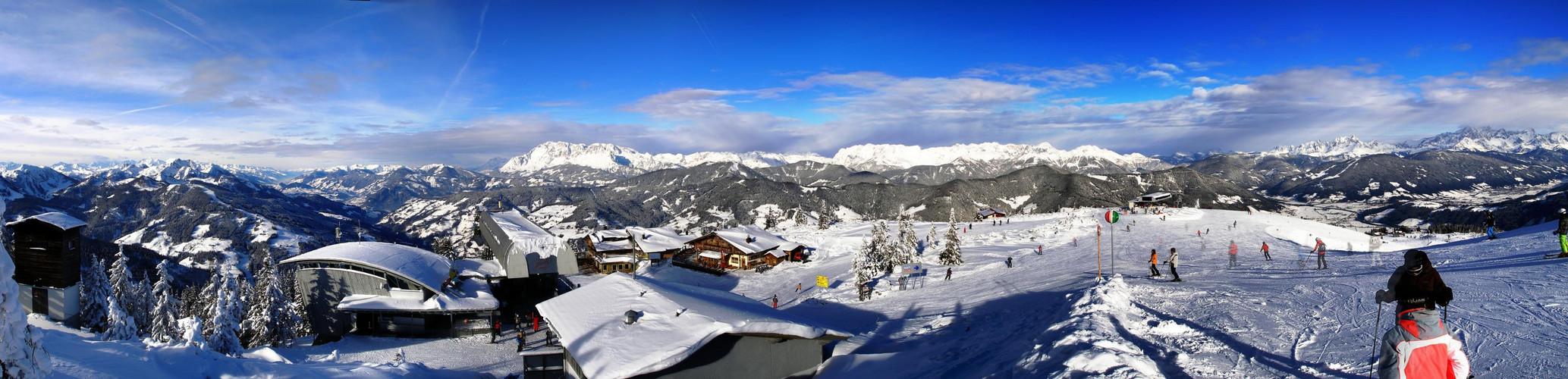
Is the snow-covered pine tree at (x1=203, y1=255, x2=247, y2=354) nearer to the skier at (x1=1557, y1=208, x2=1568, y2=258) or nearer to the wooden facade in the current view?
the wooden facade

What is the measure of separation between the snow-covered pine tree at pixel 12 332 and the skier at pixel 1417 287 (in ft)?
43.3

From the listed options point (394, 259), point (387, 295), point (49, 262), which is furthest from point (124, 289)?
point (49, 262)

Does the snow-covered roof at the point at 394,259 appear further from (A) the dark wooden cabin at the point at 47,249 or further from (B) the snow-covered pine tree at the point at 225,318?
(A) the dark wooden cabin at the point at 47,249

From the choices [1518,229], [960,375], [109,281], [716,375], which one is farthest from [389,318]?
[1518,229]

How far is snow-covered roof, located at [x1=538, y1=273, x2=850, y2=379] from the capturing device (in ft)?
47.5

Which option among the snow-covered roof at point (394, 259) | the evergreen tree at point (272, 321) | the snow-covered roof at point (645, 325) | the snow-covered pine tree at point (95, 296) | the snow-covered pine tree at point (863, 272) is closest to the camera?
the snow-covered roof at point (645, 325)

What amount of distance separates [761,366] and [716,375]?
125cm

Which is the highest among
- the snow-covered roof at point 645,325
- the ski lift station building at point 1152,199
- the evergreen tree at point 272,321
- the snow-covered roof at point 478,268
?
the ski lift station building at point 1152,199

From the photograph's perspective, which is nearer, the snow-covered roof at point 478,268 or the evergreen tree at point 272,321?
the evergreen tree at point 272,321

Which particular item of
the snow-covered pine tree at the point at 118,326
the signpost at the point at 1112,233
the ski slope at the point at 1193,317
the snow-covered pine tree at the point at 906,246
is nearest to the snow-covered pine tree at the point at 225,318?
the snow-covered pine tree at the point at 118,326

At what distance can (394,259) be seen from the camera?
28844 mm

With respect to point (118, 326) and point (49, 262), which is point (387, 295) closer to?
point (118, 326)

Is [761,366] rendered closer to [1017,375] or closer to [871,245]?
[1017,375]

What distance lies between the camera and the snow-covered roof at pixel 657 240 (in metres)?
60.6
